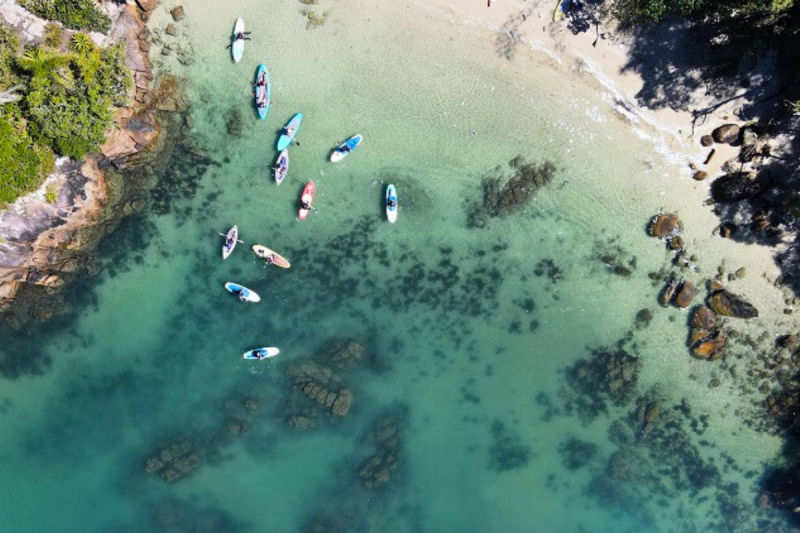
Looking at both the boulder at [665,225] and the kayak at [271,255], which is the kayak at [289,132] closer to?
the kayak at [271,255]

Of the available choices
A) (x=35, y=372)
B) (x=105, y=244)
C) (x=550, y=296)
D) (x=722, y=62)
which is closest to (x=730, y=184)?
(x=722, y=62)

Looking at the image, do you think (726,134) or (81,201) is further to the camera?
(81,201)

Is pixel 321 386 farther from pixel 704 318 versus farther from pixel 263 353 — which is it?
pixel 704 318

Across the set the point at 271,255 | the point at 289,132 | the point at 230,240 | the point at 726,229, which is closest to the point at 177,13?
the point at 289,132

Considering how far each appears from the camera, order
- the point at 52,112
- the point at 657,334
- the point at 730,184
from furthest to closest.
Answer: the point at 657,334 < the point at 730,184 < the point at 52,112

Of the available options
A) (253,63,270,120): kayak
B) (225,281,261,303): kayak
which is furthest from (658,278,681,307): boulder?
(253,63,270,120): kayak

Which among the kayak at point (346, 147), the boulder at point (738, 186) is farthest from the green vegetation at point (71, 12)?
the boulder at point (738, 186)

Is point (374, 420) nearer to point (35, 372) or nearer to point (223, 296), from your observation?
point (223, 296)
